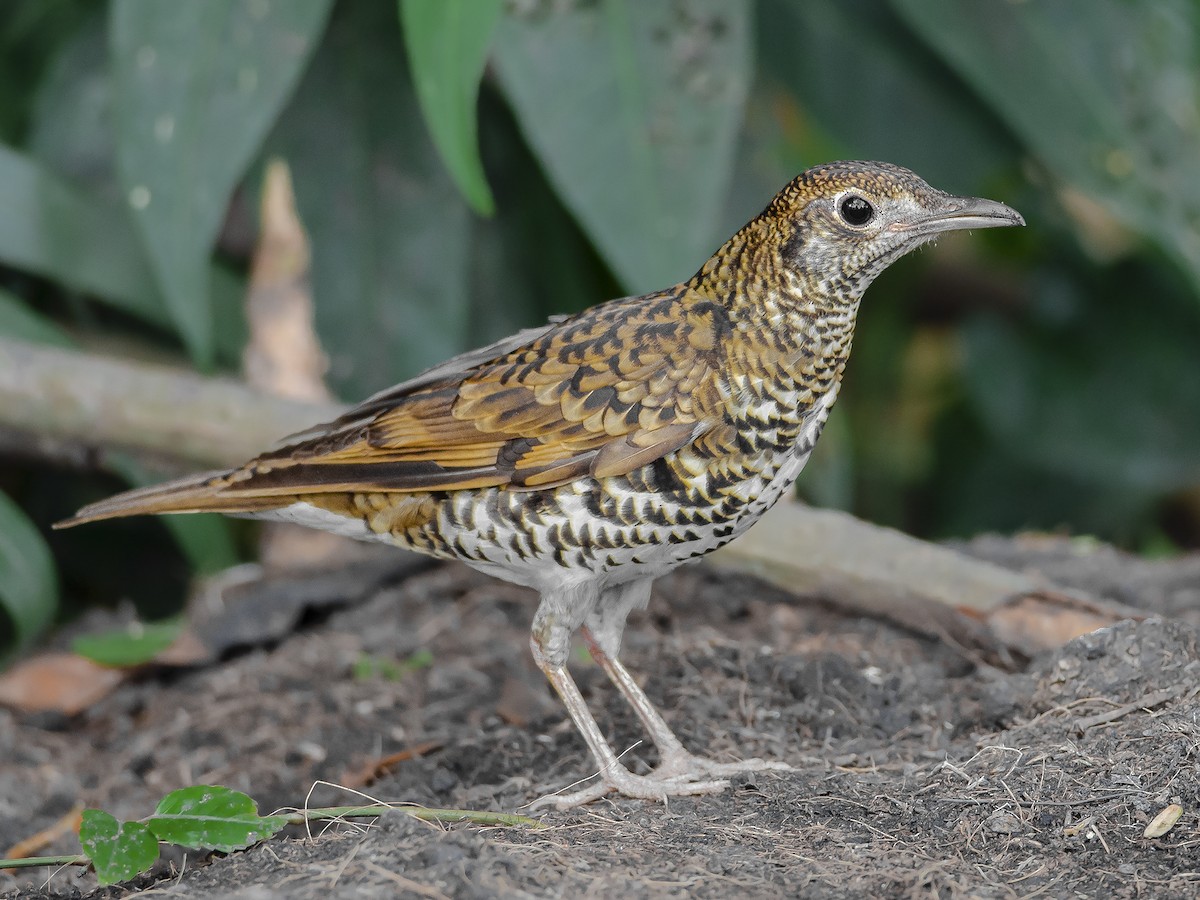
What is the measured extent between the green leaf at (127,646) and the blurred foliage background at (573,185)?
0.87 feet

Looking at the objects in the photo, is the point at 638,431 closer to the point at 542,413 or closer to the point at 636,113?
the point at 542,413

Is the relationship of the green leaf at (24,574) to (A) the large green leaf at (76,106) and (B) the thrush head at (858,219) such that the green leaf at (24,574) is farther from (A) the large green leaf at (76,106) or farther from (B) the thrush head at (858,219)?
(B) the thrush head at (858,219)

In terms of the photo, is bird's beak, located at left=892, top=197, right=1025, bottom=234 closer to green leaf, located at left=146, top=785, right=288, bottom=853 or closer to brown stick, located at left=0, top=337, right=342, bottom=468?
green leaf, located at left=146, top=785, right=288, bottom=853

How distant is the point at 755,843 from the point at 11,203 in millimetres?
3890

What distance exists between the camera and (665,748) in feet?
11.4

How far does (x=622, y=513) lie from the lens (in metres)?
3.21

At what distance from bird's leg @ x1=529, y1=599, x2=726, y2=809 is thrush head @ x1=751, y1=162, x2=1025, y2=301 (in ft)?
3.36

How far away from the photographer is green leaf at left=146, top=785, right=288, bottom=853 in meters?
2.89

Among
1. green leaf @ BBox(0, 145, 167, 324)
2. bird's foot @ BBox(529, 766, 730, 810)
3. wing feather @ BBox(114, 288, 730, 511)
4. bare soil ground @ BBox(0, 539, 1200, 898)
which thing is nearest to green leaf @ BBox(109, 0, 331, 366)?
green leaf @ BBox(0, 145, 167, 324)

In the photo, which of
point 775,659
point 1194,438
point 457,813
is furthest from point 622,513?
point 1194,438

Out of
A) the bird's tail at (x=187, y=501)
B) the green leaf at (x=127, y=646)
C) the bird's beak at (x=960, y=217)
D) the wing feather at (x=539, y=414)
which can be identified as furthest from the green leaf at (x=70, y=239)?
the bird's beak at (x=960, y=217)

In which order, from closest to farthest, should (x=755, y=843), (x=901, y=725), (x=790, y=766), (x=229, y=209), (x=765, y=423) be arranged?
(x=755, y=843) < (x=765, y=423) < (x=790, y=766) < (x=901, y=725) < (x=229, y=209)

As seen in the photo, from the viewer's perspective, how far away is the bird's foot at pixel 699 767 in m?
3.38

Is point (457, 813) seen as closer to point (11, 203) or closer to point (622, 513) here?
point (622, 513)
